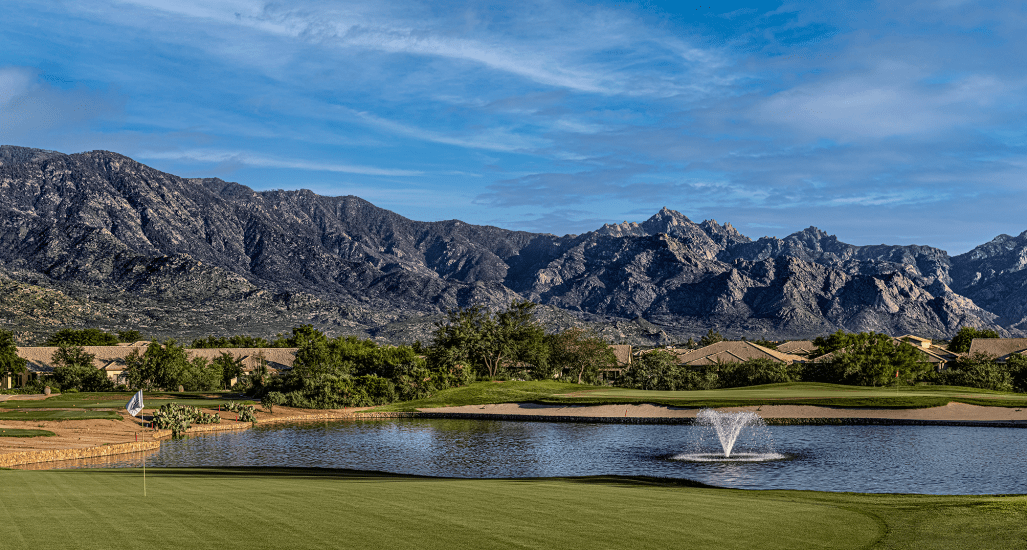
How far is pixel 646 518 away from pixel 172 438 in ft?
125

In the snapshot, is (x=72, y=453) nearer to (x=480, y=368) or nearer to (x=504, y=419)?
(x=504, y=419)

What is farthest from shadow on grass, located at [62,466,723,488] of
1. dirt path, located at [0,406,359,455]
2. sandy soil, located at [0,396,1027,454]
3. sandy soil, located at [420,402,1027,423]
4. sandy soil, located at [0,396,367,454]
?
sandy soil, located at [420,402,1027,423]

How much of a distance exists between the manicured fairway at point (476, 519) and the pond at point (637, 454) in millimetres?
10489

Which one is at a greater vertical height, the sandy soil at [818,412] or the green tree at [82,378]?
the green tree at [82,378]

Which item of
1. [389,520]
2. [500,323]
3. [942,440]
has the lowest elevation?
[942,440]

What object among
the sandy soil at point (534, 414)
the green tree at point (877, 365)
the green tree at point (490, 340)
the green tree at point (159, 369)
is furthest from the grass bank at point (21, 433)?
the green tree at point (877, 365)

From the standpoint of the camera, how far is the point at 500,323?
3708 inches

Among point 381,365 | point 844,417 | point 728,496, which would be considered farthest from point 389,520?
point 381,365

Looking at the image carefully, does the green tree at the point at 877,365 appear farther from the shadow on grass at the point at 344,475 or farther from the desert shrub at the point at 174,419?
the desert shrub at the point at 174,419

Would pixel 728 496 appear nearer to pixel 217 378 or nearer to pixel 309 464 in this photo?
pixel 309 464

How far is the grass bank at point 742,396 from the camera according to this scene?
50438mm

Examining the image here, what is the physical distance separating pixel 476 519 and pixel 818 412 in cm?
4197

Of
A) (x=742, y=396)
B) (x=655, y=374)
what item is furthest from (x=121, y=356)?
(x=742, y=396)

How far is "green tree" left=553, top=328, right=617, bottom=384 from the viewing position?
304 feet
